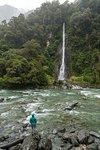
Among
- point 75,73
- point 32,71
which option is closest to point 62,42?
point 75,73

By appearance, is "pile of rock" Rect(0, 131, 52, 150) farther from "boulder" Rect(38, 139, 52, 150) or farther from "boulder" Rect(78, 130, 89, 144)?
"boulder" Rect(78, 130, 89, 144)

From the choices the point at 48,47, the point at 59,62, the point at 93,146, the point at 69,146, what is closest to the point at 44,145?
the point at 69,146

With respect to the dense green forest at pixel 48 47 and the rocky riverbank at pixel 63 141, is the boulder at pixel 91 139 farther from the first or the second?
the dense green forest at pixel 48 47

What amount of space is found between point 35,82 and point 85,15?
34409 mm

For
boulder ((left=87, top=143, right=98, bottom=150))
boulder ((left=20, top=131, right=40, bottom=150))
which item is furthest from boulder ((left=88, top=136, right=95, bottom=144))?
boulder ((left=20, top=131, right=40, bottom=150))

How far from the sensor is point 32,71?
89.7 ft

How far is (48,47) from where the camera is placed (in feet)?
167

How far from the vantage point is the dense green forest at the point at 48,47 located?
2773 cm

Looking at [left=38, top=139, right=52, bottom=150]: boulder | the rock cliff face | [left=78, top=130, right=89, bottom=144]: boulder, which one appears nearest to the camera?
[left=38, top=139, right=52, bottom=150]: boulder

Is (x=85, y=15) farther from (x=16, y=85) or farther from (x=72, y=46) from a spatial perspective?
→ (x=16, y=85)

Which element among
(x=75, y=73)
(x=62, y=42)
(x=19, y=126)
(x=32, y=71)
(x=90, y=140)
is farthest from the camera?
(x=62, y=42)

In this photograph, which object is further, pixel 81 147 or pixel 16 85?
pixel 16 85

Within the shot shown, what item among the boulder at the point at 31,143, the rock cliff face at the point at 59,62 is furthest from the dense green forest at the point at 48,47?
the boulder at the point at 31,143

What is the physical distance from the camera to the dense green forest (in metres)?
27.7
